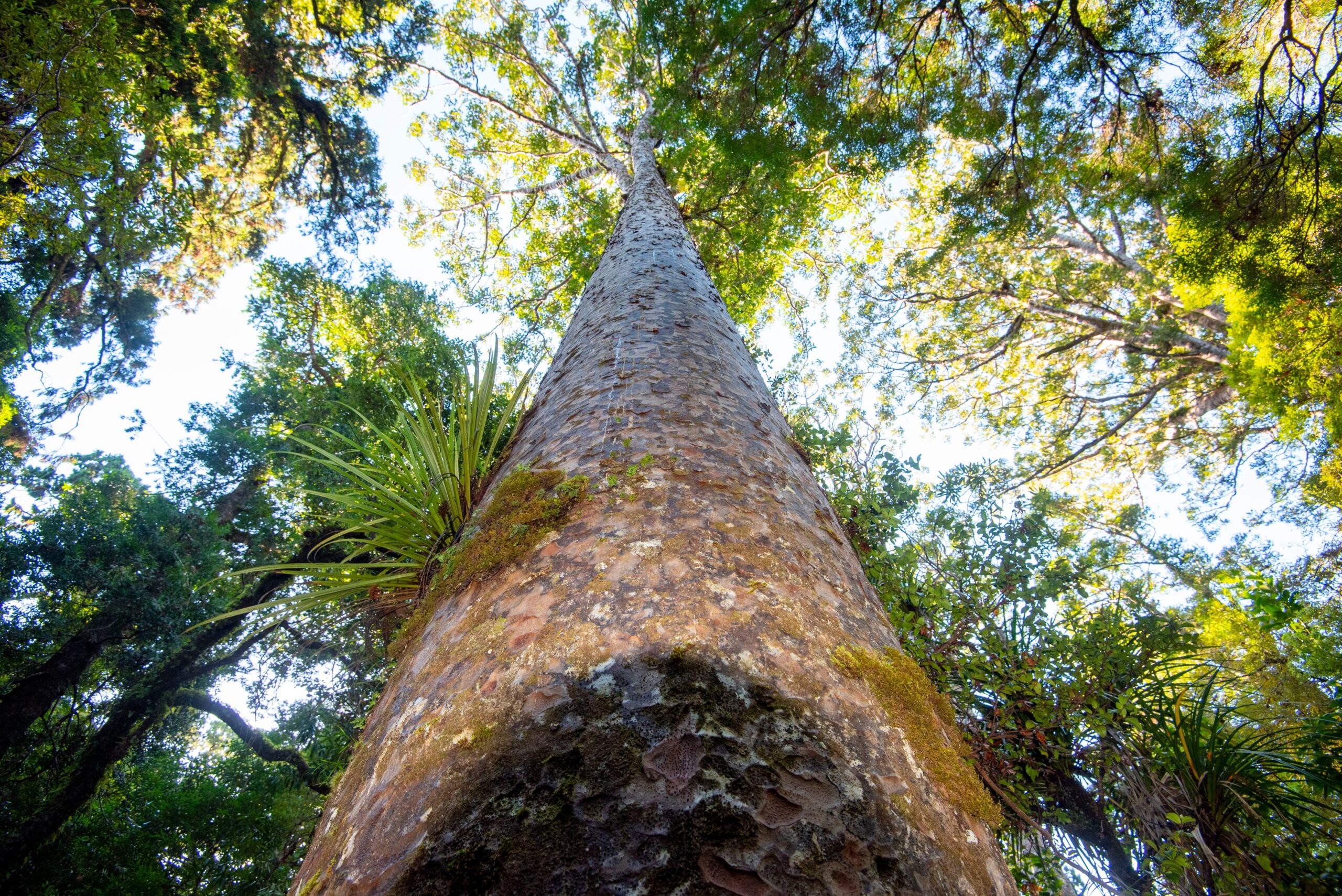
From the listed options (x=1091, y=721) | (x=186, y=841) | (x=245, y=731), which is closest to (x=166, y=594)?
(x=186, y=841)

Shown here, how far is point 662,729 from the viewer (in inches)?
31.7

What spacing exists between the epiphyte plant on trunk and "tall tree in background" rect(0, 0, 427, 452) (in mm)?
5078

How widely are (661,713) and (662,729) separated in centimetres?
2

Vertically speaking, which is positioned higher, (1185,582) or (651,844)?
(1185,582)

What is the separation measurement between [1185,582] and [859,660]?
1266cm

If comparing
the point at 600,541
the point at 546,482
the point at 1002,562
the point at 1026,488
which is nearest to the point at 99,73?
the point at 546,482

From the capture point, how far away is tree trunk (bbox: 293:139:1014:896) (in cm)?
69

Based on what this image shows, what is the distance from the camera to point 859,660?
103 centimetres

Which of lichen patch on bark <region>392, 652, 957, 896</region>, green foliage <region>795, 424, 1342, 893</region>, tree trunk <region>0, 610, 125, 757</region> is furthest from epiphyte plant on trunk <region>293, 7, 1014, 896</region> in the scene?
tree trunk <region>0, 610, 125, 757</region>

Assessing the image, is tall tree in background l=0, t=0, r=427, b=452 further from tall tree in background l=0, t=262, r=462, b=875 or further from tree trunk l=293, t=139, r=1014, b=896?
tree trunk l=293, t=139, r=1014, b=896

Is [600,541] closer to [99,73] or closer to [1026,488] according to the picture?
[99,73]

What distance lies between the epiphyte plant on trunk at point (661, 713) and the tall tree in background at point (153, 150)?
508cm

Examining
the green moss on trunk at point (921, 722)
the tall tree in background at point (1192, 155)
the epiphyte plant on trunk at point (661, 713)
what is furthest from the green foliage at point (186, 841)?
the tall tree in background at point (1192, 155)

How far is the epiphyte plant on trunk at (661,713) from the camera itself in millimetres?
693
